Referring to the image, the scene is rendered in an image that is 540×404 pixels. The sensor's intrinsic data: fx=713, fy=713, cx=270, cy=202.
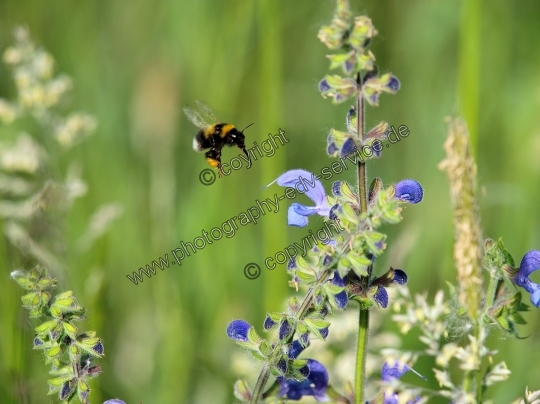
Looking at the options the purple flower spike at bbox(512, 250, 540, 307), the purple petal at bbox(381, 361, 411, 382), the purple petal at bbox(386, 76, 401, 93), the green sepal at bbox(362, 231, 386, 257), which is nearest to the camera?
the green sepal at bbox(362, 231, 386, 257)

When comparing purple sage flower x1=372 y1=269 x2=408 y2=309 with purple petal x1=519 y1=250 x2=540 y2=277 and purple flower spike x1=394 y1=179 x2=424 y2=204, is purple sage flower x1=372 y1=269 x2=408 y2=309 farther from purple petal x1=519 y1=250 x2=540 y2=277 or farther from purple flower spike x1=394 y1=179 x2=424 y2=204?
purple petal x1=519 y1=250 x2=540 y2=277

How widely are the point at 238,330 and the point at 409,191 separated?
1.72ft

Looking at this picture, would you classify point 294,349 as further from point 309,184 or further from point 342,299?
point 309,184

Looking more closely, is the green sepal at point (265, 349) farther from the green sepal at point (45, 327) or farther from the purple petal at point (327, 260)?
the green sepal at point (45, 327)

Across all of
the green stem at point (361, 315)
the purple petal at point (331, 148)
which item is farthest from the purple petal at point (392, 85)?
the purple petal at point (331, 148)

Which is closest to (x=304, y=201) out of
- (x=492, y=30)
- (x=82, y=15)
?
(x=492, y=30)

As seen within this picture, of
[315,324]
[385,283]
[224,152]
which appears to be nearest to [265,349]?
[315,324]

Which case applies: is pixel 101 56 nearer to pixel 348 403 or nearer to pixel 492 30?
pixel 492 30

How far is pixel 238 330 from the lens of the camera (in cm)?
170

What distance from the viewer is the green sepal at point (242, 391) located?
1600mm

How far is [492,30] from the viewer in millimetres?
4824

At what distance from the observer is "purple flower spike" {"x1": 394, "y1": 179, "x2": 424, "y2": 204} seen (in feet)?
5.49

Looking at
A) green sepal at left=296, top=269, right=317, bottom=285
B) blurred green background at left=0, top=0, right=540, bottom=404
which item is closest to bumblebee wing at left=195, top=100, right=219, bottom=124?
blurred green background at left=0, top=0, right=540, bottom=404

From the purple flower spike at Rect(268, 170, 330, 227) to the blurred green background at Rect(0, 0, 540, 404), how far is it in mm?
578
